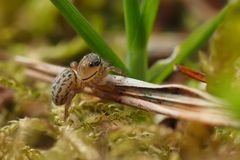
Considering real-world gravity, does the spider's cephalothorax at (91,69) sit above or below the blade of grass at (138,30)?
below

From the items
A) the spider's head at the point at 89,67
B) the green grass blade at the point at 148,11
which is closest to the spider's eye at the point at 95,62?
the spider's head at the point at 89,67

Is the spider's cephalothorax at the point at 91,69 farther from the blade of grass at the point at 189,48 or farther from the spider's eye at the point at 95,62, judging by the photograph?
the blade of grass at the point at 189,48

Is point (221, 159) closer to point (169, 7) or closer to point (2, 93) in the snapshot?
point (2, 93)

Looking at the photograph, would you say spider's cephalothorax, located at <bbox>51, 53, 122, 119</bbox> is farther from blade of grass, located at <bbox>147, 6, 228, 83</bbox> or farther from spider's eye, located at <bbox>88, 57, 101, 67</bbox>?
blade of grass, located at <bbox>147, 6, 228, 83</bbox>

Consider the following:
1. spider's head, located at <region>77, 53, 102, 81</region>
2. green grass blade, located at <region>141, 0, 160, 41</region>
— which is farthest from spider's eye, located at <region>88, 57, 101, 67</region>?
green grass blade, located at <region>141, 0, 160, 41</region>

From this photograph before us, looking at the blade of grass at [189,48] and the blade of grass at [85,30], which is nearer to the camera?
the blade of grass at [85,30]
